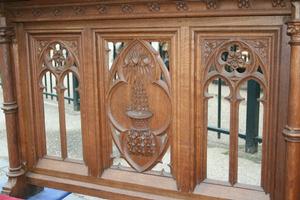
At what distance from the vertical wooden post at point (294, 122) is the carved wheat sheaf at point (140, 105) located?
1.48 ft

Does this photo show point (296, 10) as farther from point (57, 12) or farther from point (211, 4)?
point (57, 12)

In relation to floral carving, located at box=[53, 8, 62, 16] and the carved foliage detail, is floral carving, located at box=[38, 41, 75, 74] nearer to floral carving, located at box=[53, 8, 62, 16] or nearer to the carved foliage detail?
the carved foliage detail

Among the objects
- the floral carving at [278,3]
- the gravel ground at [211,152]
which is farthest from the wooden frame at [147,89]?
the gravel ground at [211,152]

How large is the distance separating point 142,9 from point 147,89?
30cm

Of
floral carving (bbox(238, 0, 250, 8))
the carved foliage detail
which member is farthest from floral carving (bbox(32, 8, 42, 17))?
floral carving (bbox(238, 0, 250, 8))

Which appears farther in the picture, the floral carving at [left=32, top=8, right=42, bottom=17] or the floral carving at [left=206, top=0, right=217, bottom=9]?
the floral carving at [left=32, top=8, right=42, bottom=17]

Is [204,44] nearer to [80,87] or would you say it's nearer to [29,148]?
[80,87]

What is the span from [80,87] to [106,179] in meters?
0.39

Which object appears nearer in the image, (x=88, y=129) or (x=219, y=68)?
(x=219, y=68)

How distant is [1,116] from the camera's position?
14.7 ft

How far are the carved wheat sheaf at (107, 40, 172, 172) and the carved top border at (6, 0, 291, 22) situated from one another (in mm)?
125

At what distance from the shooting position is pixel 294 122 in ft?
4.09

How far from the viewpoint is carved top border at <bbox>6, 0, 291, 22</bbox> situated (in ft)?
4.16

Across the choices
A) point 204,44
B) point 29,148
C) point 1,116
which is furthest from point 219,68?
point 1,116
